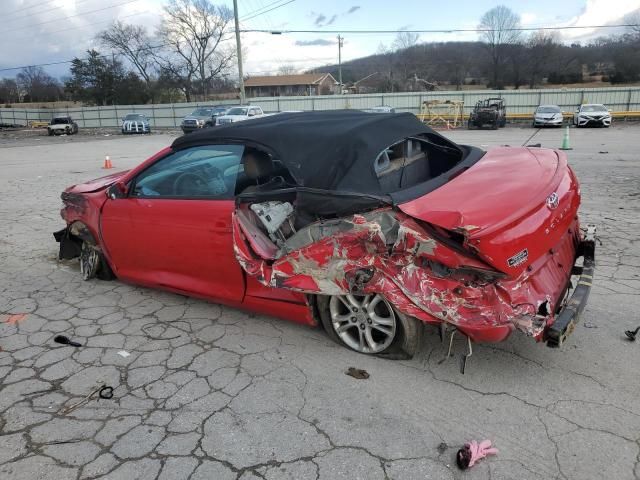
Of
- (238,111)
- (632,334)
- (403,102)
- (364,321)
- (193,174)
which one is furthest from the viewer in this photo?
(403,102)

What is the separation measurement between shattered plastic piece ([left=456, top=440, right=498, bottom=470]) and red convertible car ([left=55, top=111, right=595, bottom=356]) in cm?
56

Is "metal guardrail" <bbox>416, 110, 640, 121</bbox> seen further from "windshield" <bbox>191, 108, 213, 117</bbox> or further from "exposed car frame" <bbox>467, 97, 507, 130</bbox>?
"windshield" <bbox>191, 108, 213, 117</bbox>

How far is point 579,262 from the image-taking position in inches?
160

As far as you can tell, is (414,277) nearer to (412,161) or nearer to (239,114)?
(412,161)

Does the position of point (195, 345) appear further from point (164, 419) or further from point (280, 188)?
point (280, 188)

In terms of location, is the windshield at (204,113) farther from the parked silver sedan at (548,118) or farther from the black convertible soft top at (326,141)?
the black convertible soft top at (326,141)

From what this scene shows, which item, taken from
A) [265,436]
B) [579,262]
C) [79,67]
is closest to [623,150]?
[579,262]

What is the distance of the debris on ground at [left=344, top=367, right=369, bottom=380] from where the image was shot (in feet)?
10.0

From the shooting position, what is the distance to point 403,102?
3738cm

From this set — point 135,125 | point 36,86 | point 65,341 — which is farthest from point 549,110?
point 36,86

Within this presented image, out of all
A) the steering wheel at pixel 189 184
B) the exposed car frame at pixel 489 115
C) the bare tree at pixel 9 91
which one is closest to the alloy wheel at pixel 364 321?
the steering wheel at pixel 189 184

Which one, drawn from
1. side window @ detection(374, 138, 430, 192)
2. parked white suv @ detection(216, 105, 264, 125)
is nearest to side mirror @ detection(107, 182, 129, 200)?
side window @ detection(374, 138, 430, 192)

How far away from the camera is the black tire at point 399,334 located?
2.99 meters

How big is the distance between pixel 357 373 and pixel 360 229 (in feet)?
3.11
